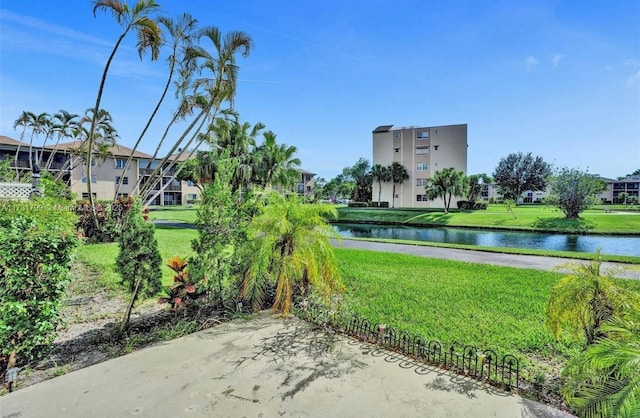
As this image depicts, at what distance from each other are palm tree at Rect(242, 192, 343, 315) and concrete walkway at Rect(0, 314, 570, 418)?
4.26 feet

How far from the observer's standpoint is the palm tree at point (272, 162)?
24875 millimetres

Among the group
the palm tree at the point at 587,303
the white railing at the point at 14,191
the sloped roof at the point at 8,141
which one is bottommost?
the palm tree at the point at 587,303

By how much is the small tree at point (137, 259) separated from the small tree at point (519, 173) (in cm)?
5982

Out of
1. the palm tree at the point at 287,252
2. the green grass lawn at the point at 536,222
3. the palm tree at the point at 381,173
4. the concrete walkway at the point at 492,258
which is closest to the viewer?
the palm tree at the point at 287,252

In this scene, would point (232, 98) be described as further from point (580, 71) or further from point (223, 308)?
point (580, 71)

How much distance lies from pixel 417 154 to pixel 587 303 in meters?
43.2

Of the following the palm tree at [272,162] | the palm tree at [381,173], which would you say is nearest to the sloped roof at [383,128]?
the palm tree at [381,173]

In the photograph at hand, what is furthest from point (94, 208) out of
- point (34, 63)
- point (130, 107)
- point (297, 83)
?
point (297, 83)

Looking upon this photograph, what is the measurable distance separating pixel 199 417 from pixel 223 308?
278 centimetres

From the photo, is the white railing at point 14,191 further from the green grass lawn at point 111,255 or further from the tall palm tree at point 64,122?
the tall palm tree at point 64,122

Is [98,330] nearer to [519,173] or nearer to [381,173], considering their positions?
[381,173]

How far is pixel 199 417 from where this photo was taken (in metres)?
2.79

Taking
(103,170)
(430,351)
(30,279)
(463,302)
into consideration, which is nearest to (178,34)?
(30,279)

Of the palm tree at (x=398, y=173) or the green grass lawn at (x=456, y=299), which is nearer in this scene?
the green grass lawn at (x=456, y=299)
